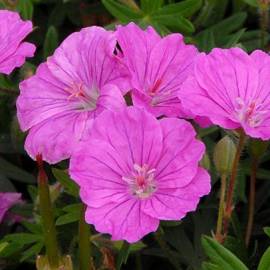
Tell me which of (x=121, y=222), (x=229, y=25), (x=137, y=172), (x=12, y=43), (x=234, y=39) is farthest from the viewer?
(x=229, y=25)

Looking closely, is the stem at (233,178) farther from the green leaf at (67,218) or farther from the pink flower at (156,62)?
the green leaf at (67,218)

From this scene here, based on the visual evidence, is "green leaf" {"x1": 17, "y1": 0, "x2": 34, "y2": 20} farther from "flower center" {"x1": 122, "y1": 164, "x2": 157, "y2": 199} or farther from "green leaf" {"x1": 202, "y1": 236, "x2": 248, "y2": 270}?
"green leaf" {"x1": 202, "y1": 236, "x2": 248, "y2": 270}

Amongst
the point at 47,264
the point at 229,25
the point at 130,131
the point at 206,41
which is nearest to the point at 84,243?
the point at 47,264

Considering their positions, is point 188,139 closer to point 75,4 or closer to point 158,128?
point 158,128

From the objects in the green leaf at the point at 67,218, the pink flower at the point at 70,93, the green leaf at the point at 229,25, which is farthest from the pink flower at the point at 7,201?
the green leaf at the point at 229,25

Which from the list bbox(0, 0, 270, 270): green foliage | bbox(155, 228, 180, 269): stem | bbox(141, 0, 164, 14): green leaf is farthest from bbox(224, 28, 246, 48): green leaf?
bbox(155, 228, 180, 269): stem

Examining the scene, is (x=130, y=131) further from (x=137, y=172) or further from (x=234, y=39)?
(x=234, y=39)
